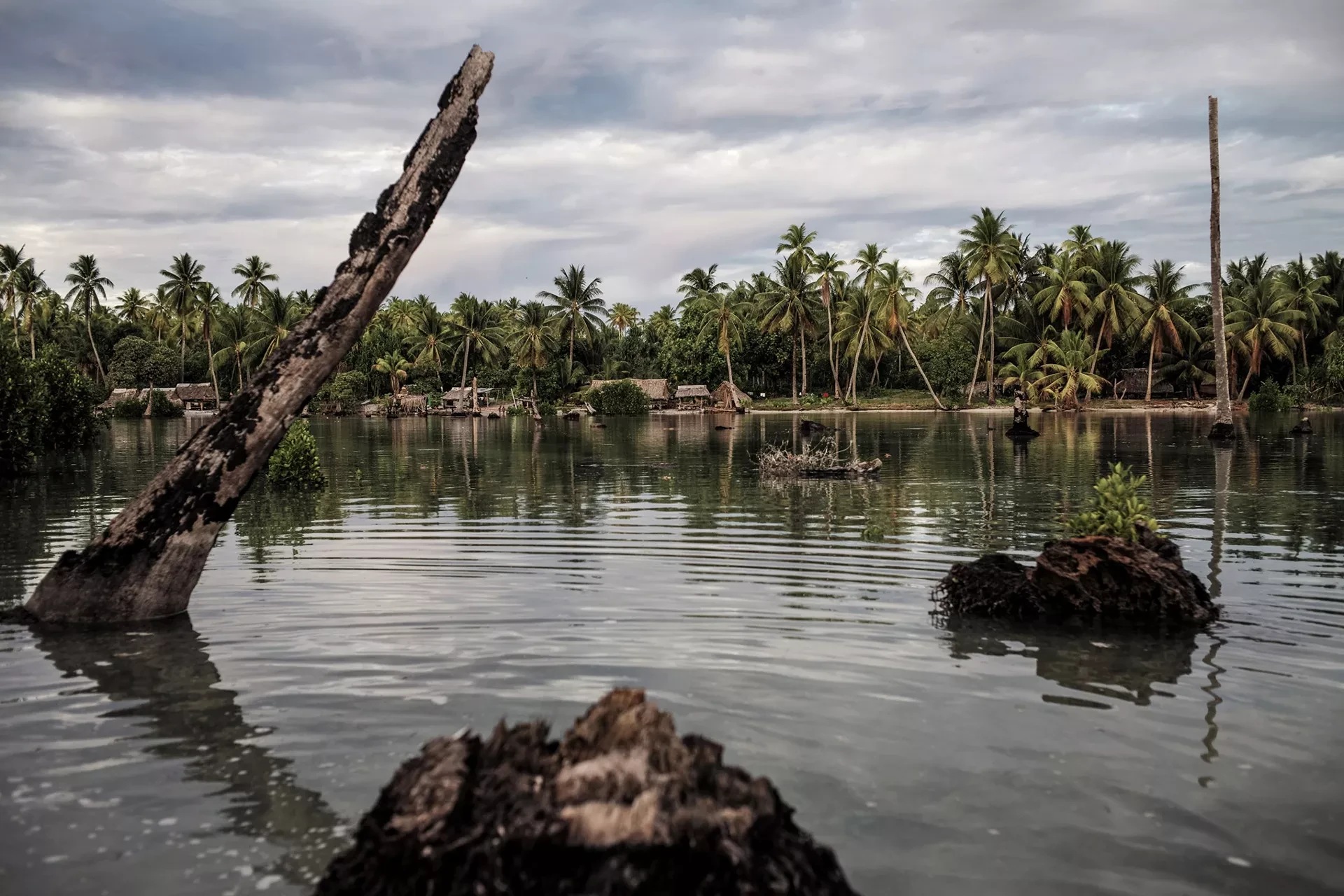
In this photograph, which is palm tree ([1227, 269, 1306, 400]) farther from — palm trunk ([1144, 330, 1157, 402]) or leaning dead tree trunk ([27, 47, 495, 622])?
leaning dead tree trunk ([27, 47, 495, 622])

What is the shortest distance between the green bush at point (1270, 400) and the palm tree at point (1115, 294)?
11.5m

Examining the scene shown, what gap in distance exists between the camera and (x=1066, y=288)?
83.3 metres

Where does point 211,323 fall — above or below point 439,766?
above

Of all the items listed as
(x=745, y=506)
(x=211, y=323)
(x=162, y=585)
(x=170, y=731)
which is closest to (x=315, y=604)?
(x=162, y=585)

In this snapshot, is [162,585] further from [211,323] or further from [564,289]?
[211,323]

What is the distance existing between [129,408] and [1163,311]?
271ft

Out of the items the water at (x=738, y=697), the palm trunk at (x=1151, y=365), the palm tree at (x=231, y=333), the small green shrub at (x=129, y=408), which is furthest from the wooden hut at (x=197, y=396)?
the water at (x=738, y=697)

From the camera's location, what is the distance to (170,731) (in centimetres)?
664

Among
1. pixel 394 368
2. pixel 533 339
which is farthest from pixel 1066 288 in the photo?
pixel 394 368

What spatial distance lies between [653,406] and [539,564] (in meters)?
83.9

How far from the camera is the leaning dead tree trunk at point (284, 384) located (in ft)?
31.2

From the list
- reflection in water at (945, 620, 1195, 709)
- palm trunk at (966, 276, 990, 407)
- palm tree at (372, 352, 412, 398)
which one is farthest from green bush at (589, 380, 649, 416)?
reflection in water at (945, 620, 1195, 709)

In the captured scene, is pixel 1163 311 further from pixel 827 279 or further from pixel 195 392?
pixel 195 392

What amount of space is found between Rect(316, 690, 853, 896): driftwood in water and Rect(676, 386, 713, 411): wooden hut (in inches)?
3645
